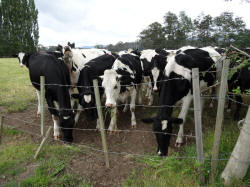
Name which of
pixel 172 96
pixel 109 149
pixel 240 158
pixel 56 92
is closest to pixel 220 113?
pixel 240 158

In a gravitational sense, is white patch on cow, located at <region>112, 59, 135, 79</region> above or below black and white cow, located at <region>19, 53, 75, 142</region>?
above

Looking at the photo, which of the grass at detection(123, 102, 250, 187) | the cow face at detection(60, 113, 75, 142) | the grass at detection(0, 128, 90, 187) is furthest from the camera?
the cow face at detection(60, 113, 75, 142)

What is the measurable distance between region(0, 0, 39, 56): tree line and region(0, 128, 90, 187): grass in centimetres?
4800

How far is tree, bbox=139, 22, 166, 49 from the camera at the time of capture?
41062 millimetres

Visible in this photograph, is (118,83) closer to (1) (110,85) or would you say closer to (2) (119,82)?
(2) (119,82)

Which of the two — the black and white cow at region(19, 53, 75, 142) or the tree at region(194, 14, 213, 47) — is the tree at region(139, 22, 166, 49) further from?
the black and white cow at region(19, 53, 75, 142)

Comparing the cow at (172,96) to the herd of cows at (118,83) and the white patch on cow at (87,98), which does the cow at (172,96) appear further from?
the white patch on cow at (87,98)

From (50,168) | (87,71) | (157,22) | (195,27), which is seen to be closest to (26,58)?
(87,71)

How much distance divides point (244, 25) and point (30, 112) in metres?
29.1

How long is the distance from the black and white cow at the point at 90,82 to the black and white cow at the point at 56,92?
0.44 meters

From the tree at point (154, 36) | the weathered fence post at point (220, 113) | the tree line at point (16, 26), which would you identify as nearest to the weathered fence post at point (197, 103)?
the weathered fence post at point (220, 113)

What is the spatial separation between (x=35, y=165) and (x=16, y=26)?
170 ft

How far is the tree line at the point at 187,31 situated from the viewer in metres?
26.6

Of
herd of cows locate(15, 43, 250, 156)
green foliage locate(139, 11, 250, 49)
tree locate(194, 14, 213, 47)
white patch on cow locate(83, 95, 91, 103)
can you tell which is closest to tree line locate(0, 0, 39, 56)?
green foliage locate(139, 11, 250, 49)
